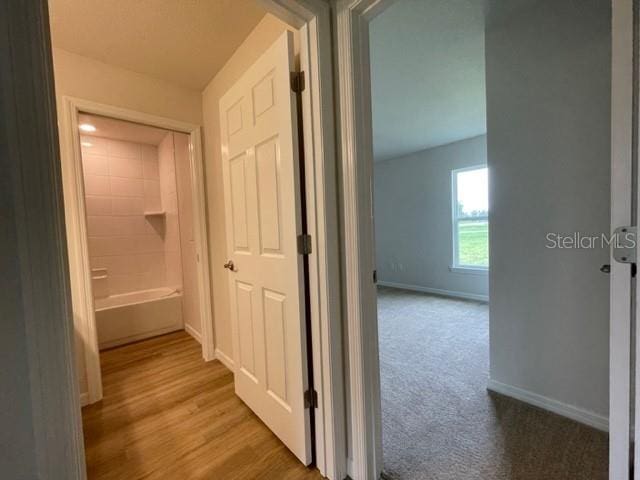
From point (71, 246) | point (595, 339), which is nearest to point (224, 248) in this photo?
point (71, 246)

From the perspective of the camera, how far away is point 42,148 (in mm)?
608

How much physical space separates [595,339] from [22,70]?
2.48 m

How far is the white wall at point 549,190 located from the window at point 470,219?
258 cm

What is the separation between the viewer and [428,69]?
2.31m

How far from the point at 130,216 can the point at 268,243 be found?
10.0 ft

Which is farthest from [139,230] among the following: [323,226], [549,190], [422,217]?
[422,217]

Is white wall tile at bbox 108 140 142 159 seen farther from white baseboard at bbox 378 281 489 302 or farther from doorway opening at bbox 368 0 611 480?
white baseboard at bbox 378 281 489 302

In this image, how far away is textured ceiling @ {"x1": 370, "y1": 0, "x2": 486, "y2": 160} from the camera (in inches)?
67.2

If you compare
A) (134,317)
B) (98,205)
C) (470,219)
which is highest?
(98,205)

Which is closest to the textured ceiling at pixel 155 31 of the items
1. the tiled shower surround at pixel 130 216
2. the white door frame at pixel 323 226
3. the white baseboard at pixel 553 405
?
the white door frame at pixel 323 226

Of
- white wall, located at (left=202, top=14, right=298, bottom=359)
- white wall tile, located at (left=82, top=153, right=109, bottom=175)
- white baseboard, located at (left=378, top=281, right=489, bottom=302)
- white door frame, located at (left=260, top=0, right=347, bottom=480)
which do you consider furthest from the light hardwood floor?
white baseboard, located at (left=378, top=281, right=489, bottom=302)

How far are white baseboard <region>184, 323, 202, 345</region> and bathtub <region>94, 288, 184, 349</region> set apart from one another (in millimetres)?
101

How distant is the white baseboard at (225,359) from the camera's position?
91.4 inches

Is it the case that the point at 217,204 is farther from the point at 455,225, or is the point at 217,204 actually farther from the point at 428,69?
the point at 455,225
